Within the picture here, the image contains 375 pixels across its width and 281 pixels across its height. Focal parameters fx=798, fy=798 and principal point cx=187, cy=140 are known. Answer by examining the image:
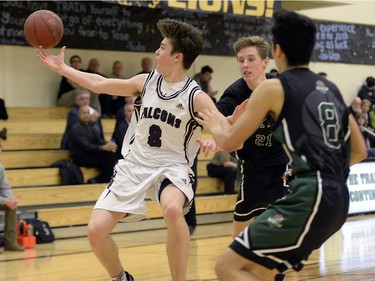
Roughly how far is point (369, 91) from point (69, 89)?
8103 mm

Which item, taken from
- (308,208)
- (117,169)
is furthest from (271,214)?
(117,169)

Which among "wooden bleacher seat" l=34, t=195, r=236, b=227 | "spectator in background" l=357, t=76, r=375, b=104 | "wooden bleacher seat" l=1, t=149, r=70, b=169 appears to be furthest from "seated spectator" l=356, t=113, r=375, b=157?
"wooden bleacher seat" l=1, t=149, r=70, b=169

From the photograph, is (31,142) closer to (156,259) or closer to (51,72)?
(51,72)

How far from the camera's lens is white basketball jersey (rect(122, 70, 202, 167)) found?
594 centimetres

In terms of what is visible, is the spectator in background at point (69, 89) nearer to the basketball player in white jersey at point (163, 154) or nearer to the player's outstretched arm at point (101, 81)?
the player's outstretched arm at point (101, 81)

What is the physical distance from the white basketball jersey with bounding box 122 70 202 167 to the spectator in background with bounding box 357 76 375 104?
44.7ft

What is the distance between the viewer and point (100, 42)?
1477 cm

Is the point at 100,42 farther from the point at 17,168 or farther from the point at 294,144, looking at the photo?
the point at 294,144

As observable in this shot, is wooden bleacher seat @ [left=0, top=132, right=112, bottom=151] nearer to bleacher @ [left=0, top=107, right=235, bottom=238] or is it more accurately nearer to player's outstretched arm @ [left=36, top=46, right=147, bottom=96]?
bleacher @ [left=0, top=107, right=235, bottom=238]

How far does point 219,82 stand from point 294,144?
13.1m

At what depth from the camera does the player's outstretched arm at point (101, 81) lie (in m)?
6.17

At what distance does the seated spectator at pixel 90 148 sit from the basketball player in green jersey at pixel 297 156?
7.74 meters

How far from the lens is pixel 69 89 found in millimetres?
14305

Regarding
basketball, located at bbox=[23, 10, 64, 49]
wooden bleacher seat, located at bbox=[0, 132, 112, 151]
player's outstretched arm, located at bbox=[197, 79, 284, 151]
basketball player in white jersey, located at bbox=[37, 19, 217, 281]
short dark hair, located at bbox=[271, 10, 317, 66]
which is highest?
short dark hair, located at bbox=[271, 10, 317, 66]
